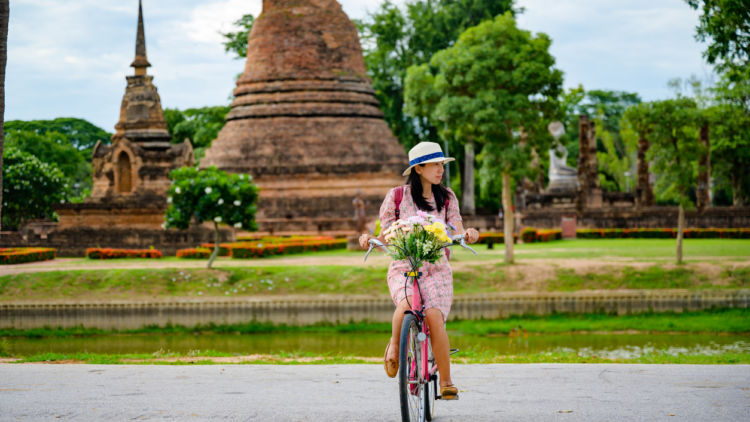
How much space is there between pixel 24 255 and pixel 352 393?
18.4 meters

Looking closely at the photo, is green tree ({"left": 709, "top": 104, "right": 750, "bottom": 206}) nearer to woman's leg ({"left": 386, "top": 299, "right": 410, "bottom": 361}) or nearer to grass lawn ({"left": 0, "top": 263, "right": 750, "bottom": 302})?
grass lawn ({"left": 0, "top": 263, "right": 750, "bottom": 302})

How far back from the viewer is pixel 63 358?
10.5 m

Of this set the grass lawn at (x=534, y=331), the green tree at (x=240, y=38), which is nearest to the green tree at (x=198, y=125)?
the green tree at (x=240, y=38)

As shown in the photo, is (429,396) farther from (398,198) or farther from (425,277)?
(398,198)

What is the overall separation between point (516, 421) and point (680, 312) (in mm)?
11527

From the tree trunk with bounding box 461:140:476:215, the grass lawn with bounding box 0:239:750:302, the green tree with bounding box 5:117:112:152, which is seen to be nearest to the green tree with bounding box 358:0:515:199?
the tree trunk with bounding box 461:140:476:215

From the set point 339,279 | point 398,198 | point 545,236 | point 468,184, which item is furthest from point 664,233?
point 398,198

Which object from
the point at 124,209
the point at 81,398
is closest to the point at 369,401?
the point at 81,398

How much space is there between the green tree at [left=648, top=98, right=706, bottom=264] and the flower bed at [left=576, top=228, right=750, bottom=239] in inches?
380

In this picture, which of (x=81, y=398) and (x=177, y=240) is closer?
(x=81, y=398)

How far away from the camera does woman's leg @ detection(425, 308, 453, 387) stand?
541 cm

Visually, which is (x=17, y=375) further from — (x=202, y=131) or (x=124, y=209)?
(x=202, y=131)

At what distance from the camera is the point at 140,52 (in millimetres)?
33531

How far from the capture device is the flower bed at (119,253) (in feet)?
79.1
